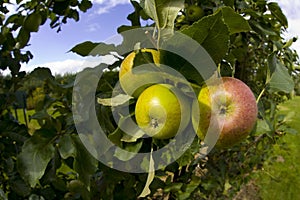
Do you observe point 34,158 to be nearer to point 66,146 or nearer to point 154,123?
point 66,146

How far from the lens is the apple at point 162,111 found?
1.51 feet

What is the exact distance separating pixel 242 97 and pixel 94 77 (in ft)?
1.02

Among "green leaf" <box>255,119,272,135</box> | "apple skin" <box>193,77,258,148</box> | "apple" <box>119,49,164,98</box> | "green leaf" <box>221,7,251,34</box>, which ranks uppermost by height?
"green leaf" <box>221,7,251,34</box>

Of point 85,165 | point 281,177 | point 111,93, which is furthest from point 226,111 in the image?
point 281,177

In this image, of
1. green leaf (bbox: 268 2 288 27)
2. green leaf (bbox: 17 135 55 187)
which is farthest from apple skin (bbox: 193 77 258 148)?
green leaf (bbox: 268 2 288 27)

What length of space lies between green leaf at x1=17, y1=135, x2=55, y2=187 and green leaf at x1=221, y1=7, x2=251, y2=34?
46cm

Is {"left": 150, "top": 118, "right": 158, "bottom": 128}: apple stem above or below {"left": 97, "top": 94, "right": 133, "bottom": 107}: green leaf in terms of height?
below

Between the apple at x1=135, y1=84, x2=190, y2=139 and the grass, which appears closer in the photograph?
the apple at x1=135, y1=84, x2=190, y2=139

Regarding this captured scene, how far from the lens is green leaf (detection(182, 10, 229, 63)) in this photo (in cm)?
44

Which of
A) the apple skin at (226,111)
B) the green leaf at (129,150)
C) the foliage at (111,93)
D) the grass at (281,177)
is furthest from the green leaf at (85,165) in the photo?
the grass at (281,177)

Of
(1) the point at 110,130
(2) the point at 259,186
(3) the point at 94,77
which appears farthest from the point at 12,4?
(2) the point at 259,186

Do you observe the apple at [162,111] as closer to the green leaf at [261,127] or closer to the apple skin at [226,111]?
the apple skin at [226,111]

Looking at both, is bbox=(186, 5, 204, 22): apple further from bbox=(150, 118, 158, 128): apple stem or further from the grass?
the grass

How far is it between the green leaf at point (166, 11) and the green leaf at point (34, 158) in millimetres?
405
